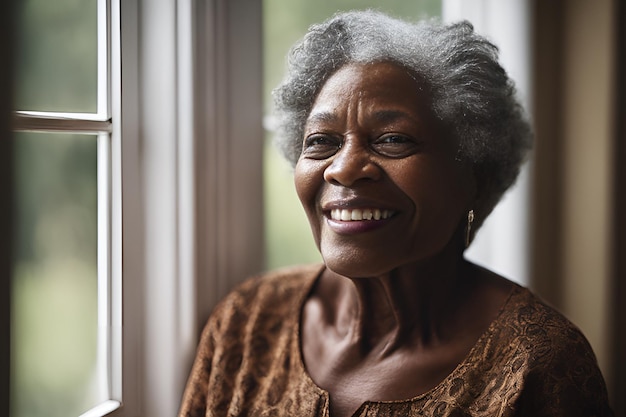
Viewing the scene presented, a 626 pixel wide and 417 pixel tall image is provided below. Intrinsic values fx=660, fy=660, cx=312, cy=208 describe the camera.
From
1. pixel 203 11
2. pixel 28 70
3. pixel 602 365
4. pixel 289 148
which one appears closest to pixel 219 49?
pixel 203 11

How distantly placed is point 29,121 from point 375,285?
2.20ft

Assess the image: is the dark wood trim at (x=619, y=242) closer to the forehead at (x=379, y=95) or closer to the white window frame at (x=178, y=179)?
the forehead at (x=379, y=95)

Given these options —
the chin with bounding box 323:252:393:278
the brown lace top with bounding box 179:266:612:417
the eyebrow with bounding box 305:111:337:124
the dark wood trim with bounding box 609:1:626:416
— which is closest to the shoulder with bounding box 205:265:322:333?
the brown lace top with bounding box 179:266:612:417

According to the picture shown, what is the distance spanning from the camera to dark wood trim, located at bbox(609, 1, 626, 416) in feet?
4.63

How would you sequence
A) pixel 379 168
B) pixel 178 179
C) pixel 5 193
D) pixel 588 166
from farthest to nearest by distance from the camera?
pixel 588 166 → pixel 178 179 → pixel 379 168 → pixel 5 193

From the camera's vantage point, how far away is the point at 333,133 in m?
1.14

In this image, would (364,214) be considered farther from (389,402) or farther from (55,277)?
(55,277)

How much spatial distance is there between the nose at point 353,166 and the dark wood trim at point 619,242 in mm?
634

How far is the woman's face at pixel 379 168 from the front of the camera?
43.5 inches

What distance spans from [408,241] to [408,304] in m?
0.16

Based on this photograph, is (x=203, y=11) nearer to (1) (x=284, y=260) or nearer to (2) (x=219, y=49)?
(2) (x=219, y=49)

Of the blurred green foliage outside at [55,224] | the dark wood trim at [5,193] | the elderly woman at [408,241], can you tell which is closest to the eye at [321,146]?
the elderly woman at [408,241]

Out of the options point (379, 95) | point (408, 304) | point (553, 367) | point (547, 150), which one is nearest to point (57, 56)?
point (379, 95)

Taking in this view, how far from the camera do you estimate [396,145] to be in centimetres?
111
